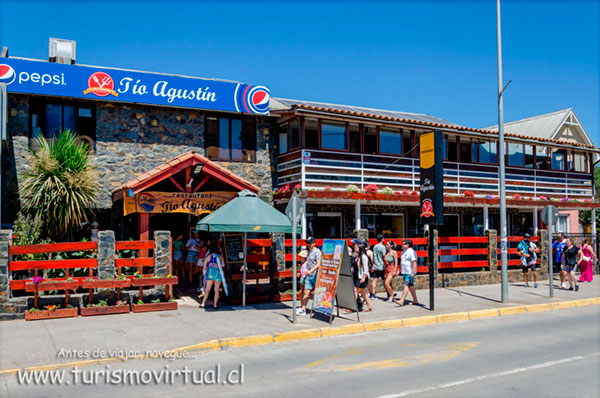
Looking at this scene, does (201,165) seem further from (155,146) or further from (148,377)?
(148,377)

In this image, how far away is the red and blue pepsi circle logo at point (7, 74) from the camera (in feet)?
47.9

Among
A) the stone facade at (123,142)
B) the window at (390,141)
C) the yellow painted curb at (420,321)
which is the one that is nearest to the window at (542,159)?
the window at (390,141)

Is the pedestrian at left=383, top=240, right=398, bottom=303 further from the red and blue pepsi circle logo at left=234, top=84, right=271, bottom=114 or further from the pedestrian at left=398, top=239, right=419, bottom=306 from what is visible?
the red and blue pepsi circle logo at left=234, top=84, right=271, bottom=114

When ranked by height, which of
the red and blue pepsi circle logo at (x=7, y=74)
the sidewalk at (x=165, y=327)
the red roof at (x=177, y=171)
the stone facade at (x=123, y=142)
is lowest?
the sidewalk at (x=165, y=327)

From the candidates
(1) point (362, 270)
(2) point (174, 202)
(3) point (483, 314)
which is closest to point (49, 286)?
(2) point (174, 202)

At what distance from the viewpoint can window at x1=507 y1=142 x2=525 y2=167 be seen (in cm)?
2348

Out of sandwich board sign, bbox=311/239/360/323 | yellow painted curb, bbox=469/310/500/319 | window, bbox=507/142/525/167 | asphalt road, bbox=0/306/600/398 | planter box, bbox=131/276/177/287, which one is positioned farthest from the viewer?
window, bbox=507/142/525/167

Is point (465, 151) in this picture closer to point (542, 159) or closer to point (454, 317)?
point (542, 159)

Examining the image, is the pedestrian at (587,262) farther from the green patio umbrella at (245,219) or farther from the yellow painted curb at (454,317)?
the green patio umbrella at (245,219)

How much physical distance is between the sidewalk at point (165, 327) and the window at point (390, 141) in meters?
7.27

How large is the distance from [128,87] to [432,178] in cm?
975

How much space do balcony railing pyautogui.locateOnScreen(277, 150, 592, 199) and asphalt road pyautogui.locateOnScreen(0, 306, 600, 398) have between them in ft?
26.6

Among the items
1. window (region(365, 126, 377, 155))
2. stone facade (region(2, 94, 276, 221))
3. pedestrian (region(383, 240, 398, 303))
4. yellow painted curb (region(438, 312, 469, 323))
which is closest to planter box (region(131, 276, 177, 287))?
stone facade (region(2, 94, 276, 221))

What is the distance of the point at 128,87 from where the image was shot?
53.0 ft
